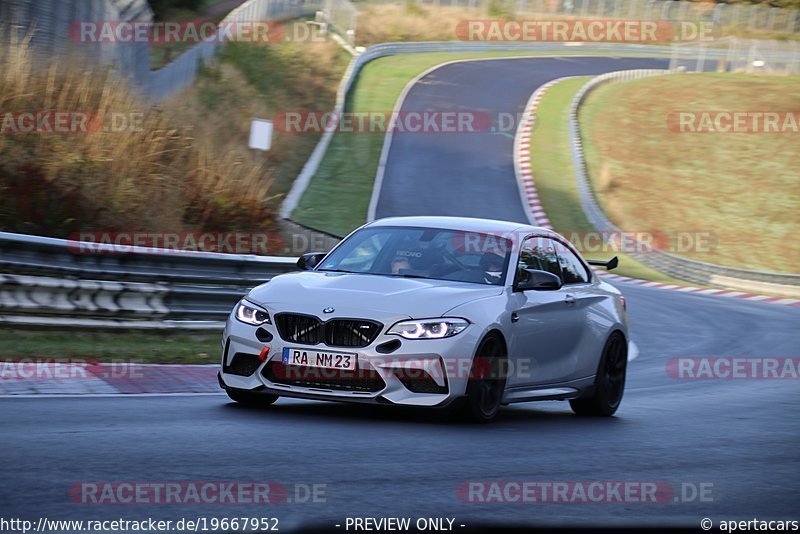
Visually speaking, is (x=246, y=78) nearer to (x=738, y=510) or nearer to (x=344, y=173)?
(x=344, y=173)

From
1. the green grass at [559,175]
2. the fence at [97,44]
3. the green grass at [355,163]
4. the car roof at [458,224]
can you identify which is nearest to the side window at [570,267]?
the car roof at [458,224]

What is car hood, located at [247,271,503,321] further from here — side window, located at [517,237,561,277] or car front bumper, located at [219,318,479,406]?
side window, located at [517,237,561,277]

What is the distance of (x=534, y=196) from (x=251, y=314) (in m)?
27.5

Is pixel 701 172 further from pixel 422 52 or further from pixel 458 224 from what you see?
pixel 458 224

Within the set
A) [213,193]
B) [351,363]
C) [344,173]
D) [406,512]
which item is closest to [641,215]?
[344,173]

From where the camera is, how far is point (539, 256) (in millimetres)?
10297

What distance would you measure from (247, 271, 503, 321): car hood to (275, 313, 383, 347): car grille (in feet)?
0.17

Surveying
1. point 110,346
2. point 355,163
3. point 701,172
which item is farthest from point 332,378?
point 701,172

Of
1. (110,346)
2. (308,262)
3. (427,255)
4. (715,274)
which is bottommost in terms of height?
(715,274)

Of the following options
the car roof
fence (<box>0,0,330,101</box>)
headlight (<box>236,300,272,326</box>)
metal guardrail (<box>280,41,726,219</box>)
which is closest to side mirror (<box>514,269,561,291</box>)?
the car roof

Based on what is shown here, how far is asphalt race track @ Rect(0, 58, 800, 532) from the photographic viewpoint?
18.8 ft

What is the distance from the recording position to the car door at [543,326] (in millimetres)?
9414

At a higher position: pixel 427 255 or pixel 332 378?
pixel 427 255

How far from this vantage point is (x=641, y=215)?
36.1 meters
